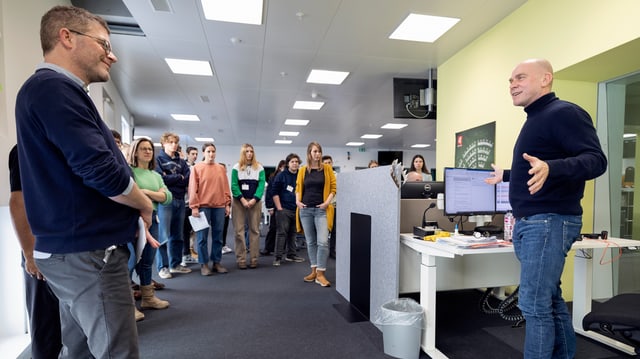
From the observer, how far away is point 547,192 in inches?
54.7

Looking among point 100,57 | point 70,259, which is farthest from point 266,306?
point 100,57

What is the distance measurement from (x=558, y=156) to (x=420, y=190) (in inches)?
43.8

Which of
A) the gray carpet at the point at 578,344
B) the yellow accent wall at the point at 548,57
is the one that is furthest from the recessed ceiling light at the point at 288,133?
the gray carpet at the point at 578,344

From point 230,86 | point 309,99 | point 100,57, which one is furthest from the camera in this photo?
point 309,99

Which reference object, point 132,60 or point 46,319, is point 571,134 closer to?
point 46,319

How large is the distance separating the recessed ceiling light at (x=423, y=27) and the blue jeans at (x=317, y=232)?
195 centimetres

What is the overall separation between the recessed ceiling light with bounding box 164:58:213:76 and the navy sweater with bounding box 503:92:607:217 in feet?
12.4

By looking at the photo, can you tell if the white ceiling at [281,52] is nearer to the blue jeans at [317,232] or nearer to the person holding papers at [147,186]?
the person holding papers at [147,186]

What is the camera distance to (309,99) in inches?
230

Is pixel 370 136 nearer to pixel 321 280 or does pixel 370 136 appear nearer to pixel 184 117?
pixel 184 117

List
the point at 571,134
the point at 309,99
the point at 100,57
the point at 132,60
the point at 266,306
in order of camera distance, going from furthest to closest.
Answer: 1. the point at 309,99
2. the point at 132,60
3. the point at 266,306
4. the point at 571,134
5. the point at 100,57

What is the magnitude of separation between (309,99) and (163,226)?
3.59 m

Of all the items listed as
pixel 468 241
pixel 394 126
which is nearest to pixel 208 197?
pixel 468 241

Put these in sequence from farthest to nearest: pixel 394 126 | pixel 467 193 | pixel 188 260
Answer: pixel 394 126, pixel 188 260, pixel 467 193
